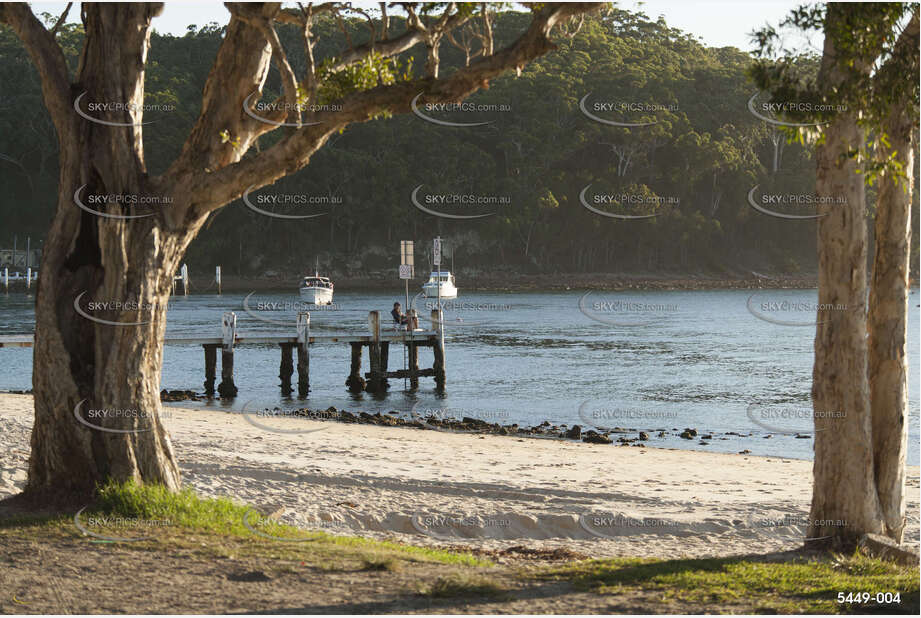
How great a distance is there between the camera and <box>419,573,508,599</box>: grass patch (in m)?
6.75

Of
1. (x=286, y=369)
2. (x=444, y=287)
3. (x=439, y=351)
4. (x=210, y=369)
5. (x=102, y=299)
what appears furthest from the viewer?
(x=444, y=287)

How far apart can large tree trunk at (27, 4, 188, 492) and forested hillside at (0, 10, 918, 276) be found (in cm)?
7803

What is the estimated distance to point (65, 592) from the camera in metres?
6.68

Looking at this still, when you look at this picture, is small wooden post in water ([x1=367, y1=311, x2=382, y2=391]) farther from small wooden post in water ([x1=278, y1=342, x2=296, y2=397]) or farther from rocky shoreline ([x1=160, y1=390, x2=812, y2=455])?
rocky shoreline ([x1=160, y1=390, x2=812, y2=455])

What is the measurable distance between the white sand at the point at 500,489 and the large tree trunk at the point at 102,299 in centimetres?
197

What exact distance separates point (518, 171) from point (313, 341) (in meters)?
66.1

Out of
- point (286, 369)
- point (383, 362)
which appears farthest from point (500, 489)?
point (383, 362)

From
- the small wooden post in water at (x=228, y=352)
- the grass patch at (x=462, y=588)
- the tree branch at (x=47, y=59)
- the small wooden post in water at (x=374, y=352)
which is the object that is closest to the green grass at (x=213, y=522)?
the grass patch at (x=462, y=588)

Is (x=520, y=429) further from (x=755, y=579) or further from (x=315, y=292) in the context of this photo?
(x=315, y=292)

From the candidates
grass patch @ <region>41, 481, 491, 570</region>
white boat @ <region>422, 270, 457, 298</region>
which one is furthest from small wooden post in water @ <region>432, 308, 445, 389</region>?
white boat @ <region>422, 270, 457, 298</region>

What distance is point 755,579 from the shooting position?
7.45 meters

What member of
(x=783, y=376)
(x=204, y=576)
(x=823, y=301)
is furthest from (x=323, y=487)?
(x=783, y=376)

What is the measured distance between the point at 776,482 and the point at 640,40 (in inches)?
3930

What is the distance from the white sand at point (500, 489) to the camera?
1052 cm
